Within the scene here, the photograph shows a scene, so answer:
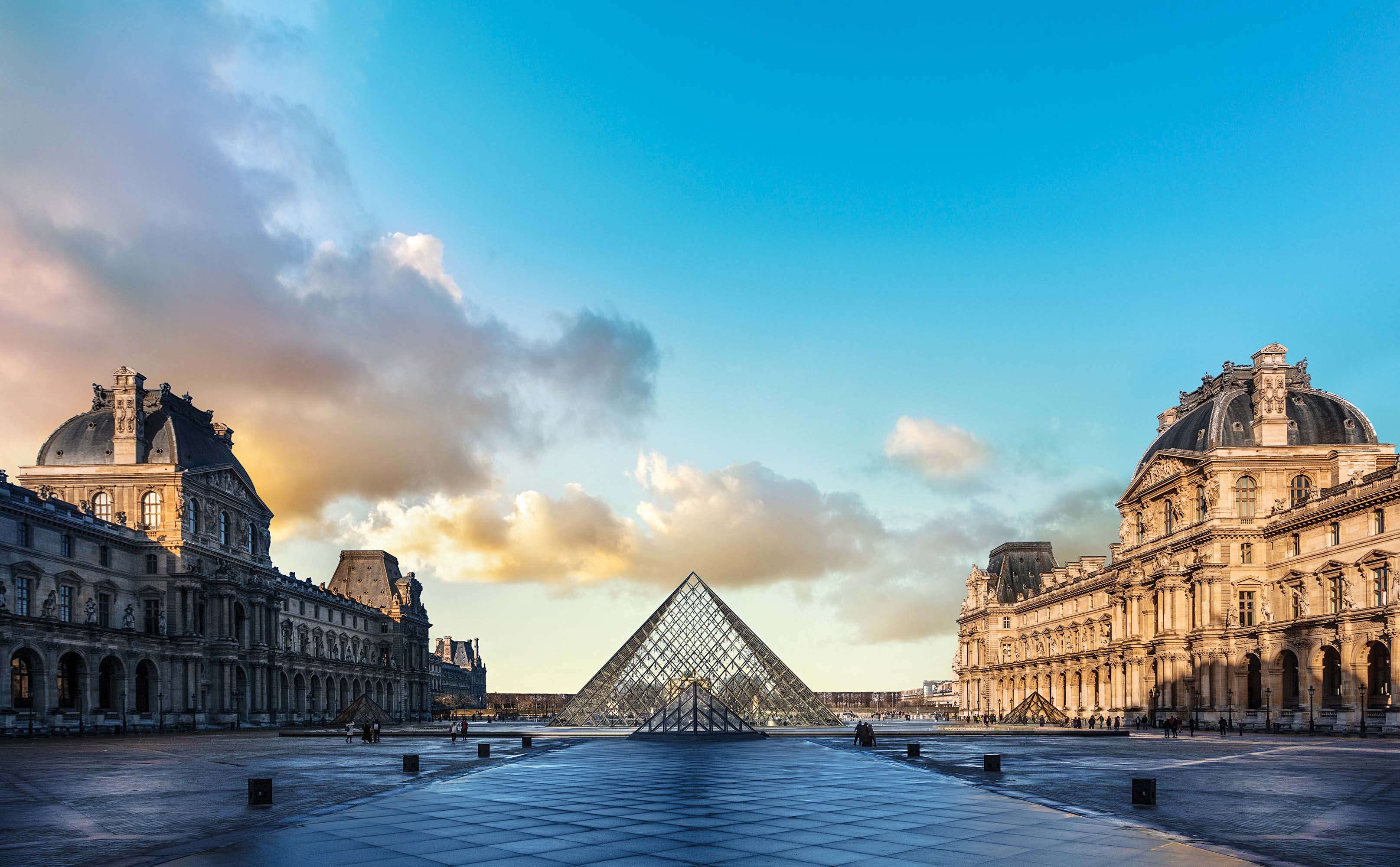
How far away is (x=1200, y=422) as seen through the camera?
58719 mm

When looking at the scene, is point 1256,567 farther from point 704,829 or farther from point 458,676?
point 458,676

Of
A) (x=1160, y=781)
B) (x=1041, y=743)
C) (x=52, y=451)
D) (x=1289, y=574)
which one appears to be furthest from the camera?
(x=52, y=451)

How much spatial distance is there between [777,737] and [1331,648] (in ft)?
81.9

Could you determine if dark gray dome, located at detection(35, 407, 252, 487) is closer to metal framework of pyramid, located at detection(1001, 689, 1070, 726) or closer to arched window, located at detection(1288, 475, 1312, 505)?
metal framework of pyramid, located at detection(1001, 689, 1070, 726)

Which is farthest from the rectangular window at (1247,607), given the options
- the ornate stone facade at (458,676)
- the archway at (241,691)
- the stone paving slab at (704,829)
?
the ornate stone facade at (458,676)

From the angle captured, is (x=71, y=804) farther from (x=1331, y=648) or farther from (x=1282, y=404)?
(x=1282, y=404)

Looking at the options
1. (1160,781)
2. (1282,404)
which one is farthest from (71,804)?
(1282,404)

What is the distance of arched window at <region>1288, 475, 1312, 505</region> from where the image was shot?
54.5 metres

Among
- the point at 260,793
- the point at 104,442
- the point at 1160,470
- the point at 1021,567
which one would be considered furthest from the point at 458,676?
the point at 260,793

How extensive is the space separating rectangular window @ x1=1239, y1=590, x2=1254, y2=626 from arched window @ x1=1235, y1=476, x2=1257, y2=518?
12.9ft

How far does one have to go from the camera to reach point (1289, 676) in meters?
50.4

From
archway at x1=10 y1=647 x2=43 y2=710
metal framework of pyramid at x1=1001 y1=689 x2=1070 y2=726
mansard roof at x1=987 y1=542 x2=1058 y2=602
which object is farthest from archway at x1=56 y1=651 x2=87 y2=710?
mansard roof at x1=987 y1=542 x2=1058 y2=602

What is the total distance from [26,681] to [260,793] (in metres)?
38.6

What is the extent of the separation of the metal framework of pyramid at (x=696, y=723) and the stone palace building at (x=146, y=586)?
26419mm
